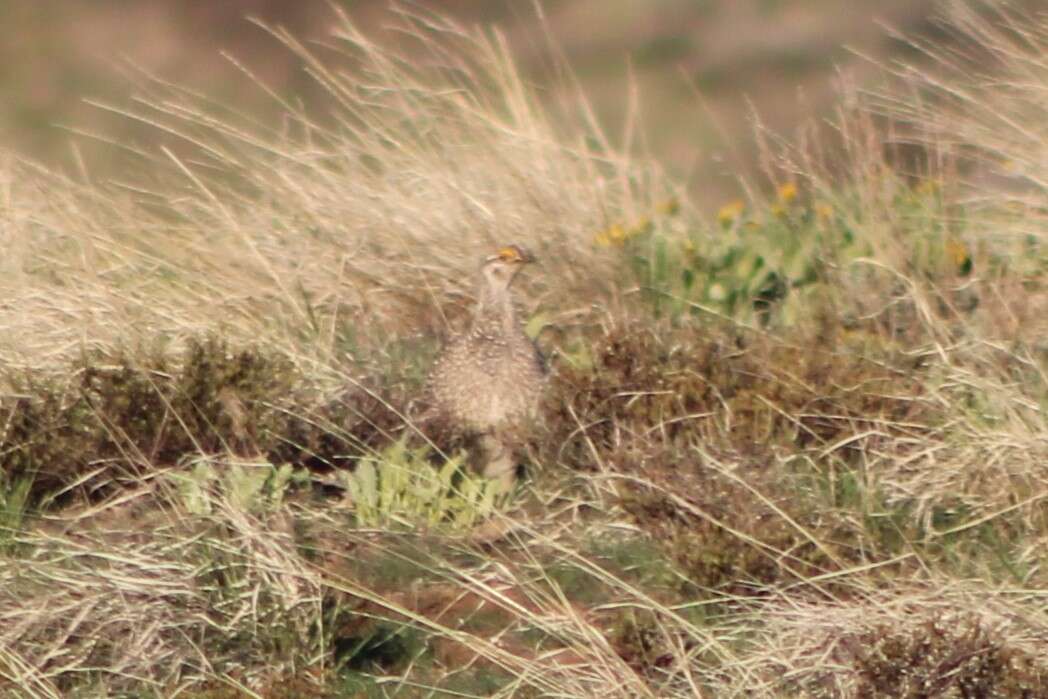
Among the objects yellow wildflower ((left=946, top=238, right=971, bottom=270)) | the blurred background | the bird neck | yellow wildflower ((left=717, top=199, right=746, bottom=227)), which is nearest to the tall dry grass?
yellow wildflower ((left=717, top=199, right=746, bottom=227))

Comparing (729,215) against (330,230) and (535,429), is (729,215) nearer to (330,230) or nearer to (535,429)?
(330,230)

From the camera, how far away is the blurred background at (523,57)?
1656 centimetres

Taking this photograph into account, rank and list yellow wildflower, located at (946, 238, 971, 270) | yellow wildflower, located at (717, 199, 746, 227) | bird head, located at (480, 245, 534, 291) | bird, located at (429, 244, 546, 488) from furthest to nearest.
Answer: yellow wildflower, located at (717, 199, 746, 227) < yellow wildflower, located at (946, 238, 971, 270) < bird head, located at (480, 245, 534, 291) < bird, located at (429, 244, 546, 488)

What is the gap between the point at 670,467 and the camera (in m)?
6.11

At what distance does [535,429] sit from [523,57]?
12.4 metres

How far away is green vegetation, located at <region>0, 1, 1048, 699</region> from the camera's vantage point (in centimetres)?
542

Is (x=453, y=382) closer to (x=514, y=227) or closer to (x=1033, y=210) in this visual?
(x=514, y=227)

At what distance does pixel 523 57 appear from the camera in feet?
61.4

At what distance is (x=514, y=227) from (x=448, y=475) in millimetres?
1691

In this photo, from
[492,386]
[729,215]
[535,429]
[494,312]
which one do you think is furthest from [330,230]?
[729,215]

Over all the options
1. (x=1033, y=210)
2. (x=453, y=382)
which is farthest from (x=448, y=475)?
(x=1033, y=210)

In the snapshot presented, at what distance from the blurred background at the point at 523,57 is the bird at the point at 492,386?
8.63 m

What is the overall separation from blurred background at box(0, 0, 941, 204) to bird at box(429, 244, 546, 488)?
8628 millimetres

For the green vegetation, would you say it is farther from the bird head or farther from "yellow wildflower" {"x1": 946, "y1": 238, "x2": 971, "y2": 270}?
the bird head
